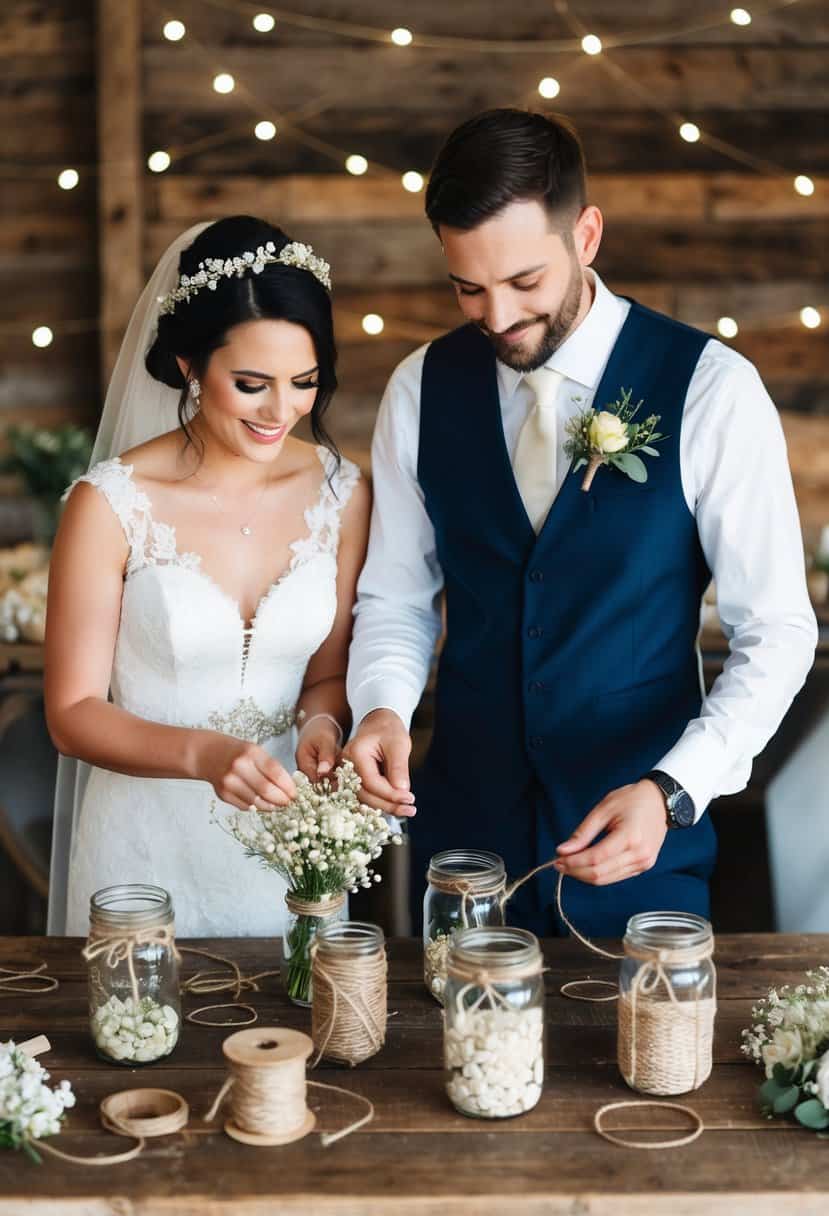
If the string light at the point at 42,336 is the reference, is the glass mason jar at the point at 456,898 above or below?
below

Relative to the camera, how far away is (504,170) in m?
1.99

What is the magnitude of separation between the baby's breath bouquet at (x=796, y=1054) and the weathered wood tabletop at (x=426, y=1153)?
0.08ft

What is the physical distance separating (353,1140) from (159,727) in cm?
81

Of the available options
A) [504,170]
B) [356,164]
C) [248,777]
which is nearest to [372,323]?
[356,164]

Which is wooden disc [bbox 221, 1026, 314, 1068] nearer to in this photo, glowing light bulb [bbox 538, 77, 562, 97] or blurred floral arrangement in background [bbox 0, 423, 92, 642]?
blurred floral arrangement in background [bbox 0, 423, 92, 642]

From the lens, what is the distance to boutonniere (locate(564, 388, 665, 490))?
2018mm

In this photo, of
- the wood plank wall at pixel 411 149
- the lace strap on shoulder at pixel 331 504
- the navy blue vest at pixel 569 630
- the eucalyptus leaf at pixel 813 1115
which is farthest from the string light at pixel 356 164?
the eucalyptus leaf at pixel 813 1115

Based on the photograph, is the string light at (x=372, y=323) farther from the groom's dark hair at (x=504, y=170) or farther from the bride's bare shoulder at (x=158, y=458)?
the groom's dark hair at (x=504, y=170)

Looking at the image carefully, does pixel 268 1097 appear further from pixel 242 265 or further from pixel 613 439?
pixel 242 265

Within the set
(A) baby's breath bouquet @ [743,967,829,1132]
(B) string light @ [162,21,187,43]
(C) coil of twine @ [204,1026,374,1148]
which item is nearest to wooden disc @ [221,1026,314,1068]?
(C) coil of twine @ [204,1026,374,1148]

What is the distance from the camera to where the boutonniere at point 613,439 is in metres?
2.02

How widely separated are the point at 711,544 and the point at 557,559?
240 millimetres

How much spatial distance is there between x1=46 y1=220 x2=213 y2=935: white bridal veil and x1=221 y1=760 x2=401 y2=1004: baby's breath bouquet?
0.85 m

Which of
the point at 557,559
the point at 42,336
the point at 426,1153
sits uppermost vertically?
the point at 42,336
